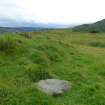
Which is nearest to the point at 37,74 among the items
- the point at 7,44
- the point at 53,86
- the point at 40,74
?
the point at 40,74

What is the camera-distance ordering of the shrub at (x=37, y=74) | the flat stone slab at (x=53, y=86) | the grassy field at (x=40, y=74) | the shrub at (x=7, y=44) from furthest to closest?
1. the shrub at (x=7, y=44)
2. the shrub at (x=37, y=74)
3. the flat stone slab at (x=53, y=86)
4. the grassy field at (x=40, y=74)

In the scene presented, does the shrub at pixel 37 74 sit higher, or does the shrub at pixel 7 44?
the shrub at pixel 7 44

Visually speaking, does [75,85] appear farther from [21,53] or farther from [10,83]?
[21,53]

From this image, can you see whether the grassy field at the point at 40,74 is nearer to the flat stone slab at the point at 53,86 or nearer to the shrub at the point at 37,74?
the shrub at the point at 37,74

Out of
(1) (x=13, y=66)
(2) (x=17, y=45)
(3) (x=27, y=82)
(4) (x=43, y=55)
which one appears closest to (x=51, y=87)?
(3) (x=27, y=82)

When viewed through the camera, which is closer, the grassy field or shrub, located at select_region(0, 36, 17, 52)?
the grassy field

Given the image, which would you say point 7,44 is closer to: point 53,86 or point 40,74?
point 40,74

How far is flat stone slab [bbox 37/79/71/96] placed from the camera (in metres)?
10.3

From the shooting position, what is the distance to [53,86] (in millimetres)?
10695

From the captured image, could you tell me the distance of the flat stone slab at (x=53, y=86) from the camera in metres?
10.3

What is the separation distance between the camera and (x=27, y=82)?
36.3ft

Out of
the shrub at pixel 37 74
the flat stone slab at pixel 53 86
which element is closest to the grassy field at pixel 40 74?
the shrub at pixel 37 74

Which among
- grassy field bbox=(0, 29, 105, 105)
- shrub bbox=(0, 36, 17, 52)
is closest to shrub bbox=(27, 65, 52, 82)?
grassy field bbox=(0, 29, 105, 105)

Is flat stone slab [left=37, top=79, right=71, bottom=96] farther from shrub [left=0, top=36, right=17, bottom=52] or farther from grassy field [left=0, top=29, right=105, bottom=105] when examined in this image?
shrub [left=0, top=36, right=17, bottom=52]
